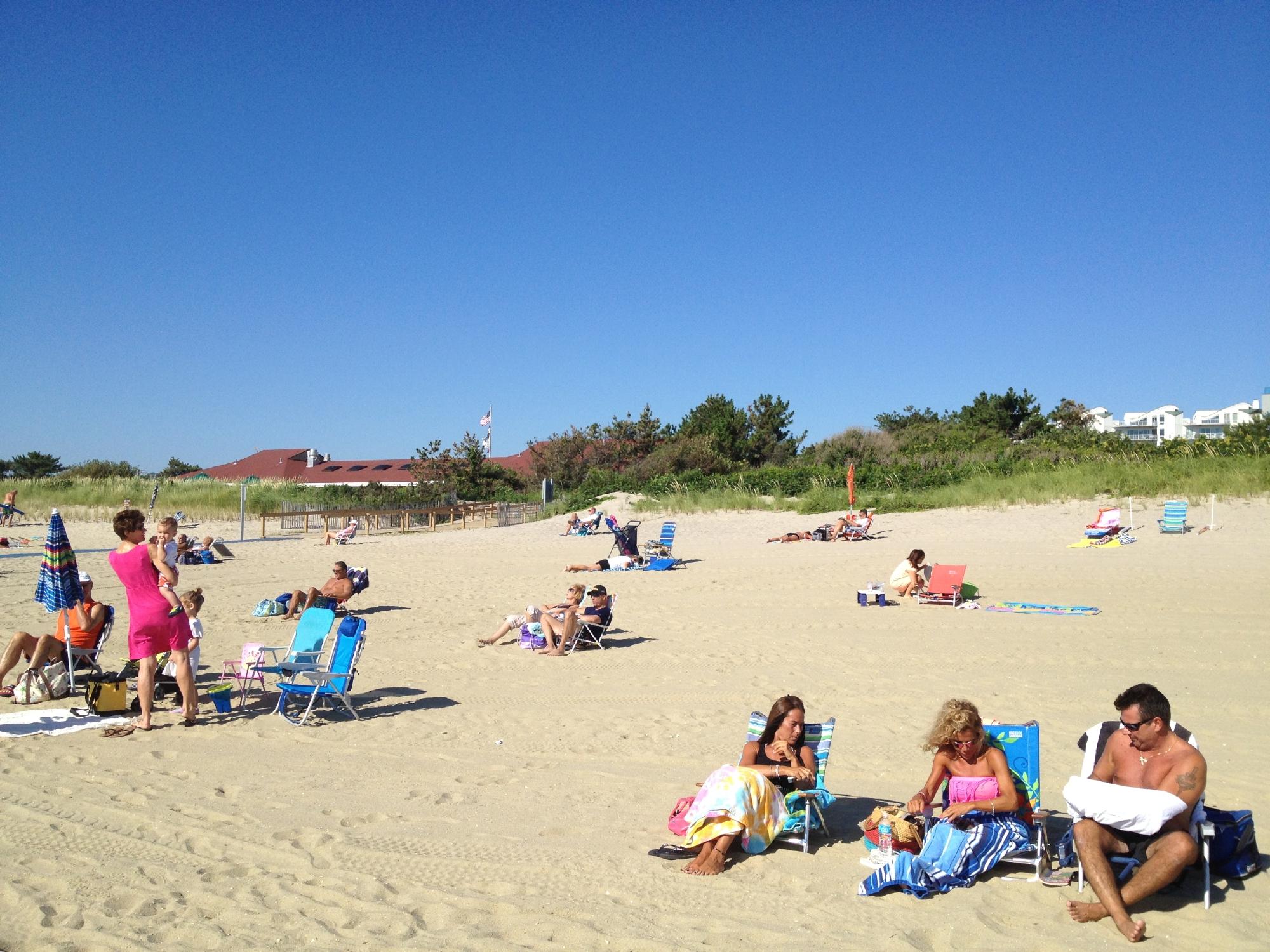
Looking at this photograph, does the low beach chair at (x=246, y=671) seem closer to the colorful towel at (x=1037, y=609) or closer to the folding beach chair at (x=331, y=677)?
the folding beach chair at (x=331, y=677)

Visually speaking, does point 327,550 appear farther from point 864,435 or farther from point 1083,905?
point 864,435

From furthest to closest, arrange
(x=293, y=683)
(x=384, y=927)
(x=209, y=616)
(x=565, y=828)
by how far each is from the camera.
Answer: (x=209, y=616) < (x=293, y=683) < (x=565, y=828) < (x=384, y=927)

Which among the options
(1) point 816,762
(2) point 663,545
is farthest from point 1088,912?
(2) point 663,545

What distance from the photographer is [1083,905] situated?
3939 millimetres

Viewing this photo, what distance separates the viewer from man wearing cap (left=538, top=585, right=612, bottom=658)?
10.0 metres

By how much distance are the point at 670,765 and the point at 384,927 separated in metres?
2.68

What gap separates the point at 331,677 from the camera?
724 centimetres

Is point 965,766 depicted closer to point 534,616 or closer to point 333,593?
point 534,616

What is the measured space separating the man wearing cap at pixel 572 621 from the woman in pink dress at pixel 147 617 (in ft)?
12.7

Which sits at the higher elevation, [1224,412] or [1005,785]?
[1224,412]

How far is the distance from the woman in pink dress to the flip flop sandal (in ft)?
13.0

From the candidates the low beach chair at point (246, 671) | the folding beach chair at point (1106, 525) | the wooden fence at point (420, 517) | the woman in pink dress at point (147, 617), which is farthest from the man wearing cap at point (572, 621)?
the wooden fence at point (420, 517)

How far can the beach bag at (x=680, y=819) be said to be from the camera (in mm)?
4805

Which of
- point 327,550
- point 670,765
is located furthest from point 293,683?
point 327,550
